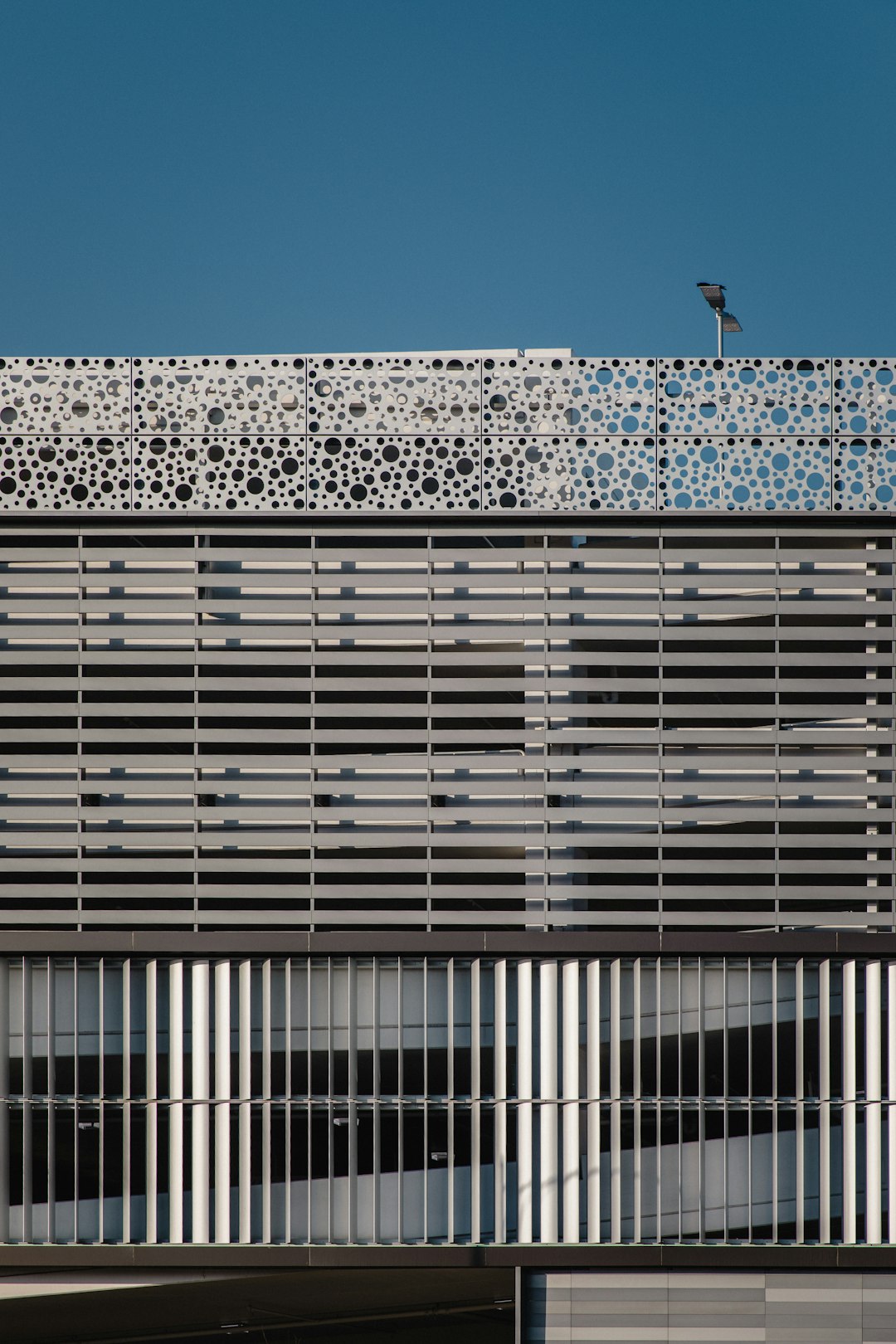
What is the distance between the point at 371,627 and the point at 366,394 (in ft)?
10.9

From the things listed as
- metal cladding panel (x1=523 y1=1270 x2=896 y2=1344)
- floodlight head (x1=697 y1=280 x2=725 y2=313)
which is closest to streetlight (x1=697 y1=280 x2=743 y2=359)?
floodlight head (x1=697 y1=280 x2=725 y2=313)

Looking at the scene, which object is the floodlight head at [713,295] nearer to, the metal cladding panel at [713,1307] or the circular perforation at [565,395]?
the circular perforation at [565,395]

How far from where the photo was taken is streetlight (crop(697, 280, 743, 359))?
19500 millimetres

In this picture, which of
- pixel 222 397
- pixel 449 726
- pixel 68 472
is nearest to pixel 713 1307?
pixel 449 726

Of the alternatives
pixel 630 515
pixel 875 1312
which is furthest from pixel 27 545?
pixel 875 1312

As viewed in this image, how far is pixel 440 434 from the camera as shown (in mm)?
18969

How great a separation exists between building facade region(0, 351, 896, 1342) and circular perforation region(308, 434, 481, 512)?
2.3 inches

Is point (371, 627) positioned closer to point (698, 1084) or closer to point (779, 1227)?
point (698, 1084)

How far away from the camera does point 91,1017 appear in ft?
60.3

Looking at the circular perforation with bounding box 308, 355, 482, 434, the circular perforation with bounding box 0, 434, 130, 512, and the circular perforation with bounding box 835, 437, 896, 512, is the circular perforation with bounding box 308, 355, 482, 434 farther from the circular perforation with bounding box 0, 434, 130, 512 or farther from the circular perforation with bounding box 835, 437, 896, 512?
the circular perforation with bounding box 835, 437, 896, 512

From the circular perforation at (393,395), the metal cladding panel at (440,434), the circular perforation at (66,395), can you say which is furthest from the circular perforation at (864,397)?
the circular perforation at (66,395)

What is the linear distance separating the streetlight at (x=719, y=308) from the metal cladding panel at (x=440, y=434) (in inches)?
44.2

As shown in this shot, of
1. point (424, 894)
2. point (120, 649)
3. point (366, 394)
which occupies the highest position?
point (366, 394)

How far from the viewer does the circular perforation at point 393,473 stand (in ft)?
62.1
